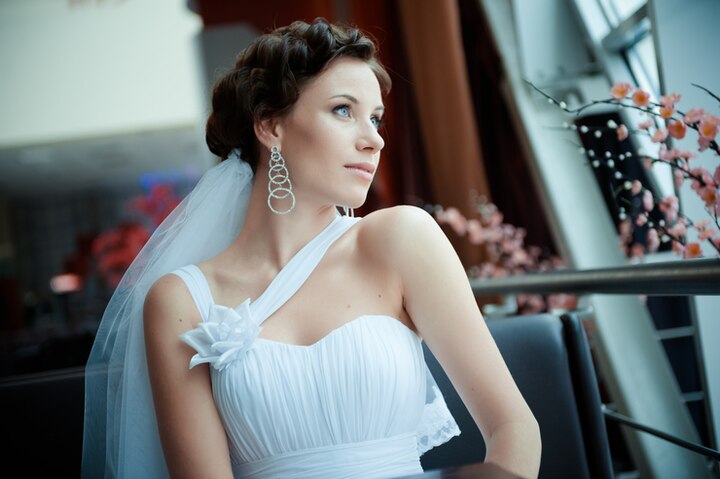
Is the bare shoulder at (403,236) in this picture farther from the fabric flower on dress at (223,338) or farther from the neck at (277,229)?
the fabric flower on dress at (223,338)

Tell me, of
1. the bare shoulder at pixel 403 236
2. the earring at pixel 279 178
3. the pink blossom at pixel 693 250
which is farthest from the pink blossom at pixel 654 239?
the earring at pixel 279 178

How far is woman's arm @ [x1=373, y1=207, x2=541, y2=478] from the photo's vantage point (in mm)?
1301

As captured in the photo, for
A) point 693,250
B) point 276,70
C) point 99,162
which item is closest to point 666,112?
point 693,250

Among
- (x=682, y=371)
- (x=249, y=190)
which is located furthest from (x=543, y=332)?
(x=682, y=371)

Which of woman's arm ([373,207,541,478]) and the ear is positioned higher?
the ear

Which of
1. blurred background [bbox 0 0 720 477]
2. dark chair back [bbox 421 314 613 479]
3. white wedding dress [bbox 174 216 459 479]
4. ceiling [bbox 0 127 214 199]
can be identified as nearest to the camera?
white wedding dress [bbox 174 216 459 479]

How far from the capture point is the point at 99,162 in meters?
15.2

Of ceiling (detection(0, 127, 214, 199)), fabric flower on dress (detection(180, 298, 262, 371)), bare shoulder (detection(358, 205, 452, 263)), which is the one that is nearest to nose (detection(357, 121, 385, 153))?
bare shoulder (detection(358, 205, 452, 263))

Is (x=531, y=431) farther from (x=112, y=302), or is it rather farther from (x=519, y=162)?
(x=519, y=162)

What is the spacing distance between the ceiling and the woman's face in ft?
35.5

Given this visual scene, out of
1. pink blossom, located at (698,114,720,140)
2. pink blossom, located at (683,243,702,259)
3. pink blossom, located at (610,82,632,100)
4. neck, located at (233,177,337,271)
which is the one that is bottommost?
pink blossom, located at (683,243,702,259)

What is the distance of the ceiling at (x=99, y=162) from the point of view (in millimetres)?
13484

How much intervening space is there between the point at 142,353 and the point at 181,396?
242 mm

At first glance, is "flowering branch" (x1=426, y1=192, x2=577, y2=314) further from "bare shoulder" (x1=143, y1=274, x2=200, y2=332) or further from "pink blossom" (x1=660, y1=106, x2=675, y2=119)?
"bare shoulder" (x1=143, y1=274, x2=200, y2=332)
